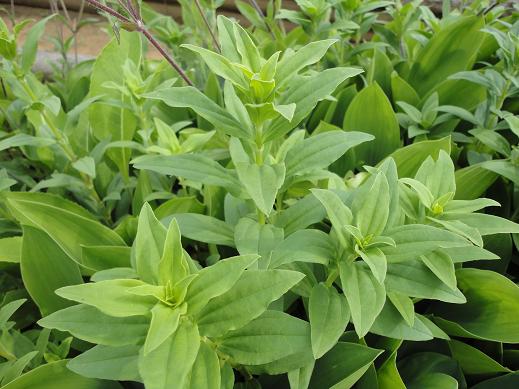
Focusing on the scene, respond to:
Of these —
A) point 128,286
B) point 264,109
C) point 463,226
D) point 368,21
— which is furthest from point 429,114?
point 128,286

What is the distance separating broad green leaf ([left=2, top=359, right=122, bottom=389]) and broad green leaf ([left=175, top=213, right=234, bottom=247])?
278mm

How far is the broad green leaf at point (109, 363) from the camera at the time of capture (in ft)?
1.95

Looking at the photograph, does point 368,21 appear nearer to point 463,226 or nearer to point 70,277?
point 463,226

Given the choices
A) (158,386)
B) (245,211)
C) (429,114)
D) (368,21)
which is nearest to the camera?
(158,386)

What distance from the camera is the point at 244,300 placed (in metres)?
0.56

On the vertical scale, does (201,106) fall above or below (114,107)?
above

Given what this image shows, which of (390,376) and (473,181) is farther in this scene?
(473,181)

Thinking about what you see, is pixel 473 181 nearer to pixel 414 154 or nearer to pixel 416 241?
pixel 414 154

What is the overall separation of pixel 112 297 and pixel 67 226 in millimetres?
497

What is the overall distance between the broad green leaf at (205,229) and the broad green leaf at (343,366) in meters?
0.24

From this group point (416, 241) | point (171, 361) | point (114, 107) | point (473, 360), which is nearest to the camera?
point (171, 361)

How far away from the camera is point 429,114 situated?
1.15 metres

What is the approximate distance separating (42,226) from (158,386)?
0.57 meters

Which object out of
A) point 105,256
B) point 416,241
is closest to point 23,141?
point 105,256
